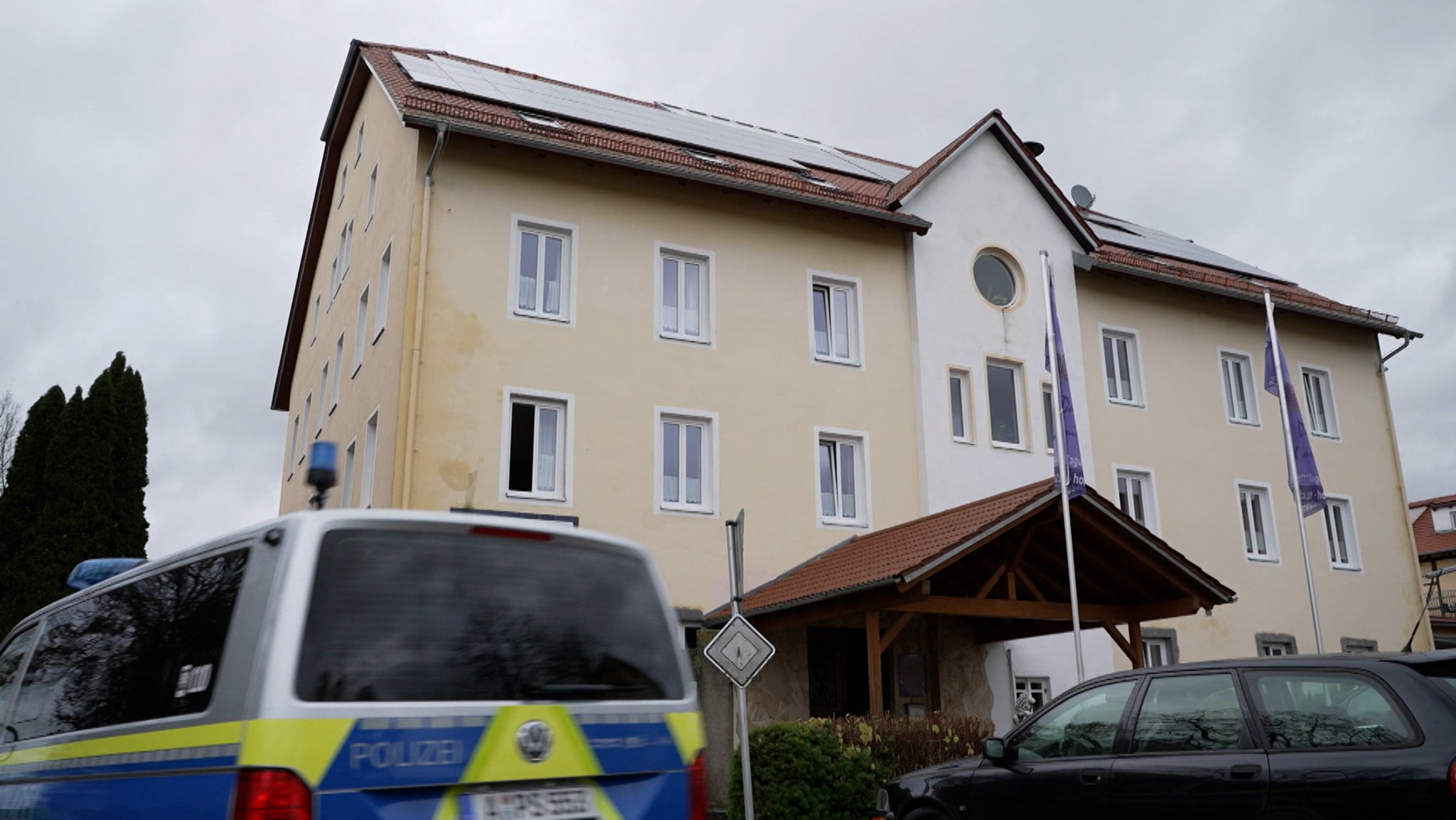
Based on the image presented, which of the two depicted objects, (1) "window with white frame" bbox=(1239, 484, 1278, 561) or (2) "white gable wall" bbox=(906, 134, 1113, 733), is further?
(1) "window with white frame" bbox=(1239, 484, 1278, 561)

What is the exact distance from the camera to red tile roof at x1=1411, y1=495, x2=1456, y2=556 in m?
52.5

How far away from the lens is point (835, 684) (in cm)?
1844

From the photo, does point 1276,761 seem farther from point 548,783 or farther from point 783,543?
point 783,543

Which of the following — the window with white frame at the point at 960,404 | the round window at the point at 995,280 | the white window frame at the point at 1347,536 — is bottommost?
the white window frame at the point at 1347,536

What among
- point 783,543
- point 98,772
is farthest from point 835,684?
point 98,772

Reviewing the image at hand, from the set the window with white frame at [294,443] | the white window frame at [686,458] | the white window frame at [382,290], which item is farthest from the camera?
the window with white frame at [294,443]

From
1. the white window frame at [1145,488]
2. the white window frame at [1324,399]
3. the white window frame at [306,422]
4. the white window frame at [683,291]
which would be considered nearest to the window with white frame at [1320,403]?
the white window frame at [1324,399]

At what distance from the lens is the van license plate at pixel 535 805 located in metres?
4.14

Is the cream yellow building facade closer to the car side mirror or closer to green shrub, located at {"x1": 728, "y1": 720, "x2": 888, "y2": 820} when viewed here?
green shrub, located at {"x1": 728, "y1": 720, "x2": 888, "y2": 820}

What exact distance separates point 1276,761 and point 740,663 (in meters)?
5.02

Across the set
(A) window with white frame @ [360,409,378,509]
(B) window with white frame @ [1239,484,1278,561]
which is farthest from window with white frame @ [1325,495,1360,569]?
(A) window with white frame @ [360,409,378,509]

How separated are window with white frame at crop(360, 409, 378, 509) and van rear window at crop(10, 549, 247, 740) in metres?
12.9

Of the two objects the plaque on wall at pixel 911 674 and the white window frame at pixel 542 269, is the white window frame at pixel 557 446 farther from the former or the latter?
the plaque on wall at pixel 911 674

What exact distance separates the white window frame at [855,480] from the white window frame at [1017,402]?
2.54m
